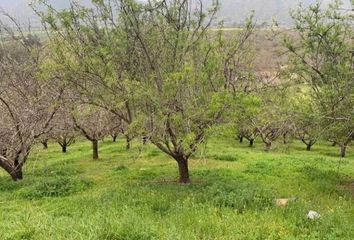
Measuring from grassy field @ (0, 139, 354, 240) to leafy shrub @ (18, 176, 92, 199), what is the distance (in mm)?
32

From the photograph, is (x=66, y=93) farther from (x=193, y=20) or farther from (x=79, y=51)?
(x=193, y=20)

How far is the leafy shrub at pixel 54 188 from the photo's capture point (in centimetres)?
1459

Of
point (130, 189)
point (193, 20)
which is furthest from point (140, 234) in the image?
point (193, 20)

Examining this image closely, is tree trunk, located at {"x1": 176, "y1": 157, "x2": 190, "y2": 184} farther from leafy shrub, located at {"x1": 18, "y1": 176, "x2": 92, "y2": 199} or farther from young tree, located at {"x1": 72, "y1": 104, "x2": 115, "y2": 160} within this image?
young tree, located at {"x1": 72, "y1": 104, "x2": 115, "y2": 160}

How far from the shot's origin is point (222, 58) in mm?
14328

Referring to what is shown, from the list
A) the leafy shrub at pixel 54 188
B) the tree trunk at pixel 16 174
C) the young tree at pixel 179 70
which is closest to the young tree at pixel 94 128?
the tree trunk at pixel 16 174

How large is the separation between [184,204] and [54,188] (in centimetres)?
570

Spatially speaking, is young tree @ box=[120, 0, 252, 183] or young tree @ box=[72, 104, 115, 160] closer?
young tree @ box=[120, 0, 252, 183]

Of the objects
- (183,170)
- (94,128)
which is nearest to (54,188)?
(183,170)

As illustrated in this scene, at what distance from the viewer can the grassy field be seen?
8.71 metres

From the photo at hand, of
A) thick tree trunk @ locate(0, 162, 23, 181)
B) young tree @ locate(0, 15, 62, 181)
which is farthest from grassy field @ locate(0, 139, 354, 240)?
young tree @ locate(0, 15, 62, 181)

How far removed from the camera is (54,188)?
15.0m

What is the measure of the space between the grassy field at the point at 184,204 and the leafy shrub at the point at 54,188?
3 centimetres

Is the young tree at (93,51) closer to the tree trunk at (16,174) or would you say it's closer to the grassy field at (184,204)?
the grassy field at (184,204)
